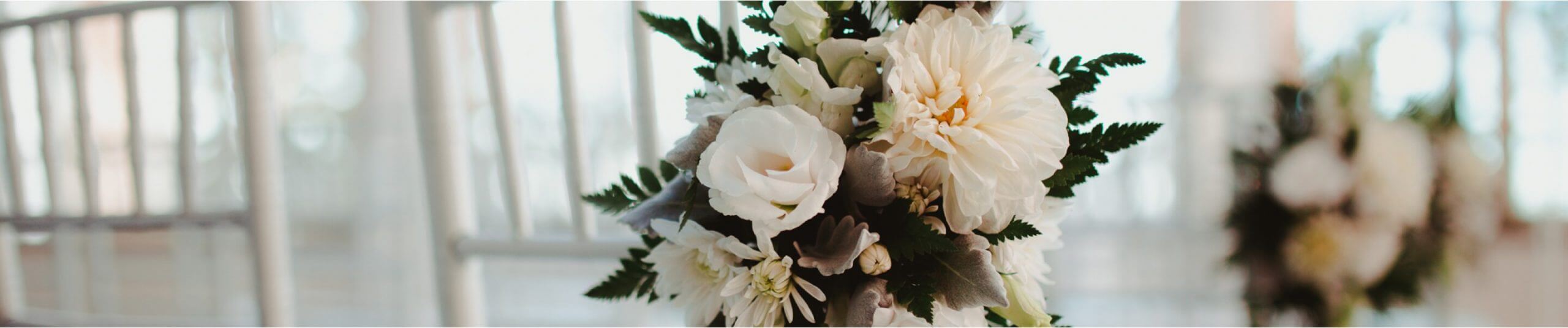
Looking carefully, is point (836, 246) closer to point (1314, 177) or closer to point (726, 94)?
point (726, 94)

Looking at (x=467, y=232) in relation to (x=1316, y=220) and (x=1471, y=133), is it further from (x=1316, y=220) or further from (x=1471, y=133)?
(x=1471, y=133)

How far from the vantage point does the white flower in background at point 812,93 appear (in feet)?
1.34

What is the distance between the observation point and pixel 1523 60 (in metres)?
1.30

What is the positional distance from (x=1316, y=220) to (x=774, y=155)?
52.5 inches

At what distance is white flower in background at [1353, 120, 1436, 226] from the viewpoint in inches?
51.2

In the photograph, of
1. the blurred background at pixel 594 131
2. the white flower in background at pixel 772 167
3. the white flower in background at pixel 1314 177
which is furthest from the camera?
the white flower in background at pixel 1314 177

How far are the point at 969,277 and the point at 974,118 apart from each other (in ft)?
0.29

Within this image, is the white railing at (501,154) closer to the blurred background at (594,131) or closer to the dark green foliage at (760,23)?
the blurred background at (594,131)

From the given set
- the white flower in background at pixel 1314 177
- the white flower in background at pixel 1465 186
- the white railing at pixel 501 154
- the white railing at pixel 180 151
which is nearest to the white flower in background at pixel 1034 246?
the white railing at pixel 501 154

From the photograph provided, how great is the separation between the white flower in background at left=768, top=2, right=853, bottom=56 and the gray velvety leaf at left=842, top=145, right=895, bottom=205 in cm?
7

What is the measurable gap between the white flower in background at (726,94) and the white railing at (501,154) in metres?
0.19

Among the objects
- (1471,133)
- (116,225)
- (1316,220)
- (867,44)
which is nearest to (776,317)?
(867,44)

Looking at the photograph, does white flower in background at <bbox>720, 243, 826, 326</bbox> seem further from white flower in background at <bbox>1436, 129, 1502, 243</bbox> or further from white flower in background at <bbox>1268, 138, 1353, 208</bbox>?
white flower in background at <bbox>1436, 129, 1502, 243</bbox>

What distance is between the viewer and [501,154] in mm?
764
